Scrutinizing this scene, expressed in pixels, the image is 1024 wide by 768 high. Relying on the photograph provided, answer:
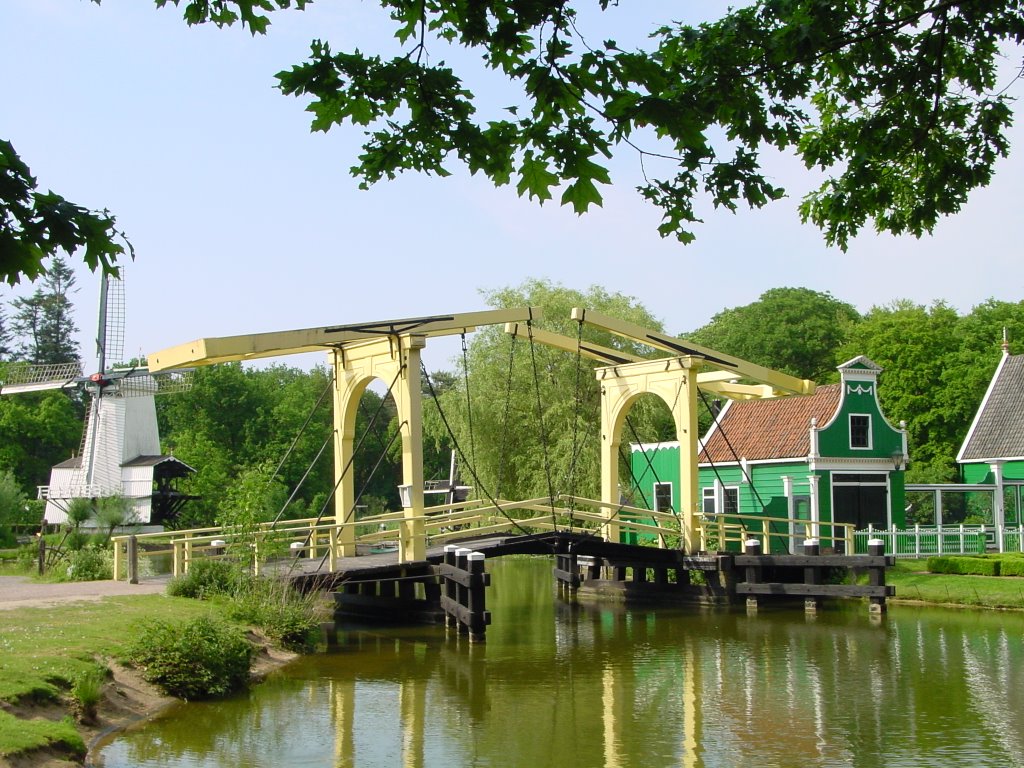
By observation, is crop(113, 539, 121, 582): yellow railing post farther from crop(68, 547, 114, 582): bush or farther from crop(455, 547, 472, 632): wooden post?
crop(455, 547, 472, 632): wooden post

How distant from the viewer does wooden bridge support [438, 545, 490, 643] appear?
Answer: 1557 cm

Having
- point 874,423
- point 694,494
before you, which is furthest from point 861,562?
point 874,423

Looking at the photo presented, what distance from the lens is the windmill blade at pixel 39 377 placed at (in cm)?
4312

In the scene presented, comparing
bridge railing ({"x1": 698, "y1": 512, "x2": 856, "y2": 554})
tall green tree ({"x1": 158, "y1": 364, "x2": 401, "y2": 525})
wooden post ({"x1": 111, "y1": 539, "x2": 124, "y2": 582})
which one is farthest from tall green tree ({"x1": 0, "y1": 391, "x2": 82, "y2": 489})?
bridge railing ({"x1": 698, "y1": 512, "x2": 856, "y2": 554})

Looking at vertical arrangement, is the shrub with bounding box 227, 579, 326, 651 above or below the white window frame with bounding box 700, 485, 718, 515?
below

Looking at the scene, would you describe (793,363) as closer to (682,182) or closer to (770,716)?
(770,716)

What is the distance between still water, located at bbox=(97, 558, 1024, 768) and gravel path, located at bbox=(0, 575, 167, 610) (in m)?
3.15

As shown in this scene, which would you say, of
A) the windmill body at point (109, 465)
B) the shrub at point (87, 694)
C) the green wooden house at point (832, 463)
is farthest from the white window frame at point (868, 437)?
the windmill body at point (109, 465)

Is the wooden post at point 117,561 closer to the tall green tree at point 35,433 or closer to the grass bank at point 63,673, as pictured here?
the grass bank at point 63,673

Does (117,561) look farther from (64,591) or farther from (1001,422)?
(1001,422)

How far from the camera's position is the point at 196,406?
53.3 m

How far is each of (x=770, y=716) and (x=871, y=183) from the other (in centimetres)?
568

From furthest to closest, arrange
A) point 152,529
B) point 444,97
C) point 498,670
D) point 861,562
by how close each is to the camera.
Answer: point 152,529
point 861,562
point 498,670
point 444,97

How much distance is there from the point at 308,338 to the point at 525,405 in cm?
1542
